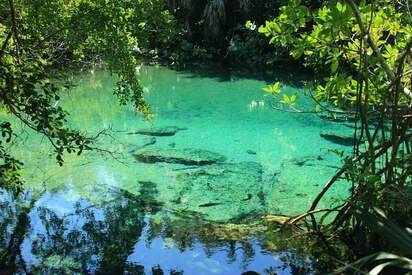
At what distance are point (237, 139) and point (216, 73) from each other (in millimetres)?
6118

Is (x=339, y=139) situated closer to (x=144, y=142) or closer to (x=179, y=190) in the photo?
(x=144, y=142)

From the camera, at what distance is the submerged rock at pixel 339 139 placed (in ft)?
26.0

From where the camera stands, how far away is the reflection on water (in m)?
4.15

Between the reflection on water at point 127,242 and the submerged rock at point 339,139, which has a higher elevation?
the submerged rock at point 339,139

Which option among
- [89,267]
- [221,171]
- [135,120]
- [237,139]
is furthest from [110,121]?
[89,267]

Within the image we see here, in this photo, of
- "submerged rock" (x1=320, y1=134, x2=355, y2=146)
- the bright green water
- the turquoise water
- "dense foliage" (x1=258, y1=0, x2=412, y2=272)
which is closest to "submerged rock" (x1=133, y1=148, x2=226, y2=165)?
the turquoise water

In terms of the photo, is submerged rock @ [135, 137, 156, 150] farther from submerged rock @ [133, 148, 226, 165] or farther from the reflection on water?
the reflection on water

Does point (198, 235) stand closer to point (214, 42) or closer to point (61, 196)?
point (61, 196)

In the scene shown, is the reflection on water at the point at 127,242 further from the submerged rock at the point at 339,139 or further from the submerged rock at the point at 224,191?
the submerged rock at the point at 339,139

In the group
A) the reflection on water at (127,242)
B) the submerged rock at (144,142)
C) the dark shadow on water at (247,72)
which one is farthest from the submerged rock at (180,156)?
the dark shadow on water at (247,72)

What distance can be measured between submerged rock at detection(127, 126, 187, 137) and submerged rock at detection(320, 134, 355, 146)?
2.51 m

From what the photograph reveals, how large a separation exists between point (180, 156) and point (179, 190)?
133 cm

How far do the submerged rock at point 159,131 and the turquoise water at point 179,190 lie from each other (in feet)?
0.27

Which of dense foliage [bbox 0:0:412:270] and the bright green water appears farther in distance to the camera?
the bright green water
